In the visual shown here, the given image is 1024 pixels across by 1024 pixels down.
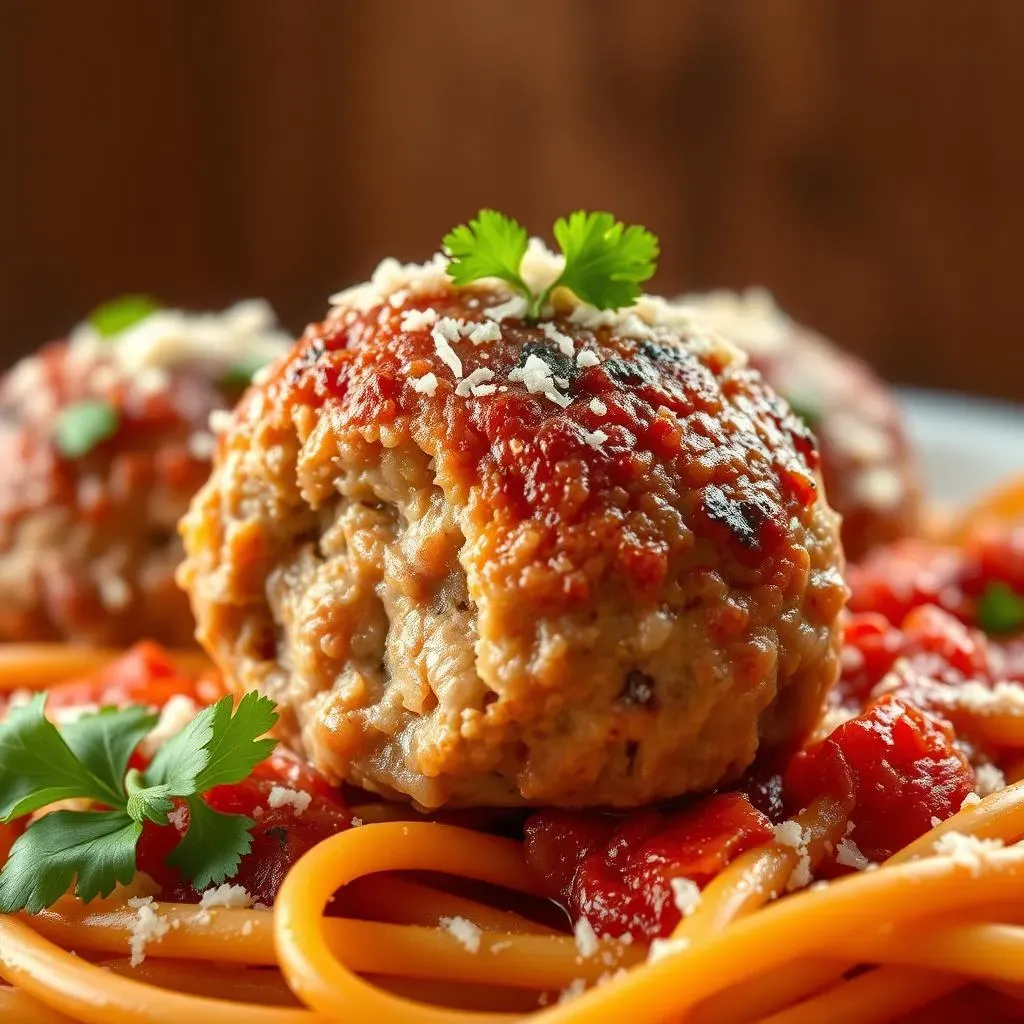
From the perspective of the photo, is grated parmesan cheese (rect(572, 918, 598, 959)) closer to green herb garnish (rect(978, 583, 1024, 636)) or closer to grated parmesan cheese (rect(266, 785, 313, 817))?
grated parmesan cheese (rect(266, 785, 313, 817))

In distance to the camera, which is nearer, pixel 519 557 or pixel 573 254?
pixel 519 557

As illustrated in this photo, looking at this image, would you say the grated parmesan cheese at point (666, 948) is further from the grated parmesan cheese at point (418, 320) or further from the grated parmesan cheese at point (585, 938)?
the grated parmesan cheese at point (418, 320)

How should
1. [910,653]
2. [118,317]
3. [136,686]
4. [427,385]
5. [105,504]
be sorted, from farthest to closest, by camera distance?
[118,317] → [105,504] → [136,686] → [910,653] → [427,385]

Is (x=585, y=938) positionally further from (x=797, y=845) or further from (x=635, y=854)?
(x=797, y=845)

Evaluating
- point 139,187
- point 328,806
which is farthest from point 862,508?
point 139,187

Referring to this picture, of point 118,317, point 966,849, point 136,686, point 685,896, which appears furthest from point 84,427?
point 966,849

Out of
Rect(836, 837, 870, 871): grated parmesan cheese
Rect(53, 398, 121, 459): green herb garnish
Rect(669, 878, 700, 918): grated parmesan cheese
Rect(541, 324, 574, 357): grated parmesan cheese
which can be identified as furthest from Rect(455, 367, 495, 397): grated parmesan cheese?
Rect(53, 398, 121, 459): green herb garnish
